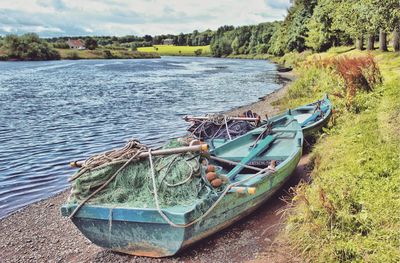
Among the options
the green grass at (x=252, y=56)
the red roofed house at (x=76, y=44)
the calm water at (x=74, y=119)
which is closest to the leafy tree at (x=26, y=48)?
the red roofed house at (x=76, y=44)

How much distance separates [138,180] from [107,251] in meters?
1.48

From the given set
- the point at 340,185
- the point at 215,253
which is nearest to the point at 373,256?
the point at 340,185

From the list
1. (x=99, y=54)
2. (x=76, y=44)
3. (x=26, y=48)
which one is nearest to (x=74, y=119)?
(x=26, y=48)

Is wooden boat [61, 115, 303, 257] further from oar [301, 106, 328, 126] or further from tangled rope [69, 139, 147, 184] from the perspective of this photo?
oar [301, 106, 328, 126]

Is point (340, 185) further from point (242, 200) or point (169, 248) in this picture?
point (169, 248)

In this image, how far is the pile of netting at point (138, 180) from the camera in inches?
281

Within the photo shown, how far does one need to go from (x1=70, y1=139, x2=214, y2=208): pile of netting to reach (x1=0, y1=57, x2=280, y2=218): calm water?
14.0 ft

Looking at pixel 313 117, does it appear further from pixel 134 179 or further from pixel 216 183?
pixel 134 179

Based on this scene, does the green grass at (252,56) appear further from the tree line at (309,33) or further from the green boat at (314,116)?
the green boat at (314,116)

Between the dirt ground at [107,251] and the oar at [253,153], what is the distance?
984mm

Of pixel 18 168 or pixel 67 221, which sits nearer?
pixel 67 221

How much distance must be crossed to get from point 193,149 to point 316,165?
3944 mm

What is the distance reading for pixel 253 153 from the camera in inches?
396

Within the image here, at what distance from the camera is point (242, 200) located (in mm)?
7805
